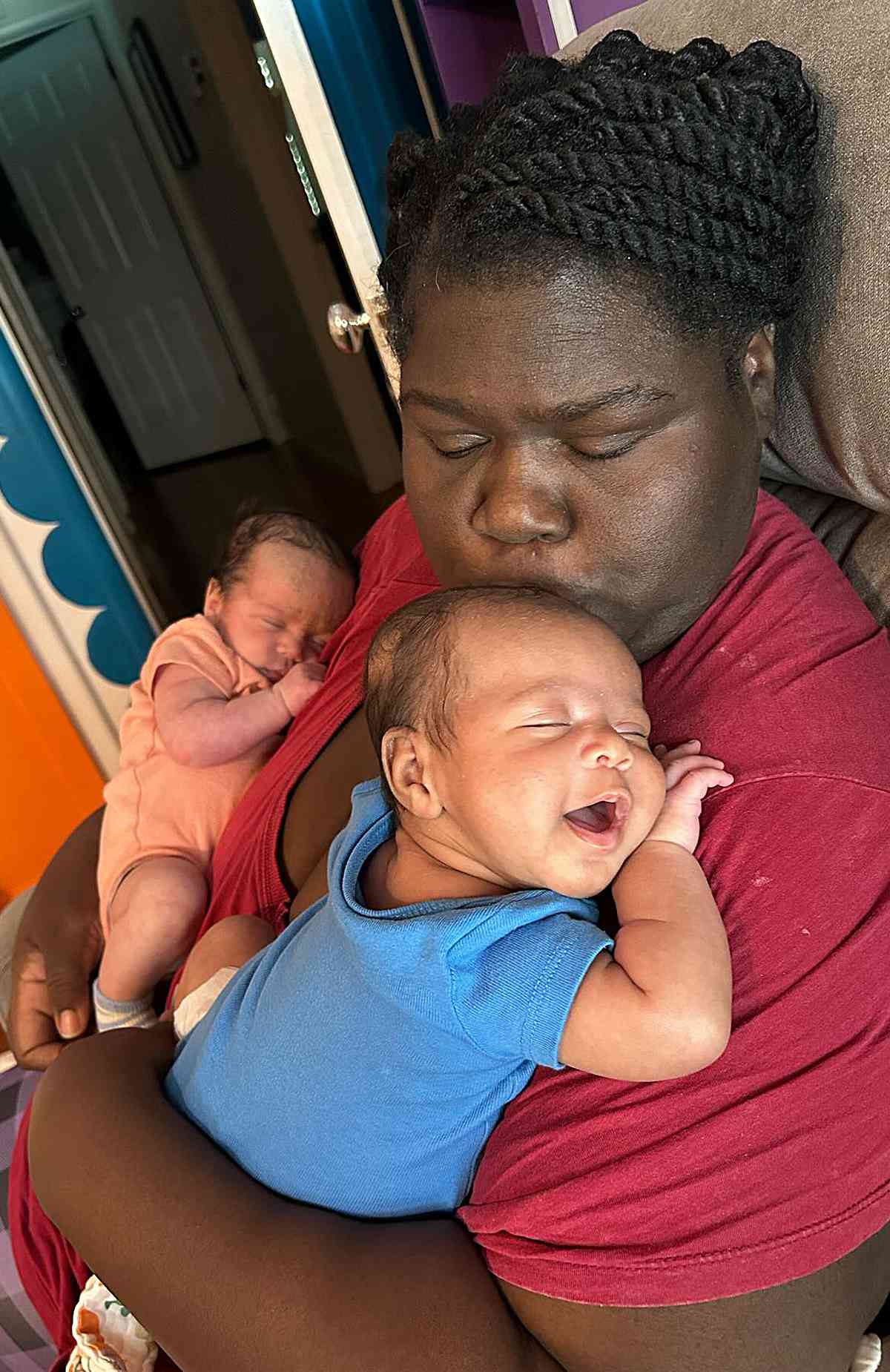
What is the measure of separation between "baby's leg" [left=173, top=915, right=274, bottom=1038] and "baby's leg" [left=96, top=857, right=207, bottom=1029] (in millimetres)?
261

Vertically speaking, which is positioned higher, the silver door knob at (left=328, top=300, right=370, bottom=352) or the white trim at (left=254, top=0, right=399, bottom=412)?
the white trim at (left=254, top=0, right=399, bottom=412)

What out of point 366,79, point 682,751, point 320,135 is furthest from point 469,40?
point 682,751

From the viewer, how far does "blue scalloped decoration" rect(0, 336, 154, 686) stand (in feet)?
10.6

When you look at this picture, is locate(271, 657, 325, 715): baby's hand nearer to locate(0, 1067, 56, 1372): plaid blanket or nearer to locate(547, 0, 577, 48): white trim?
locate(0, 1067, 56, 1372): plaid blanket

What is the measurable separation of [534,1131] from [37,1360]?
121 centimetres

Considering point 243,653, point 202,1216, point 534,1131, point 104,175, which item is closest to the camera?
point 534,1131

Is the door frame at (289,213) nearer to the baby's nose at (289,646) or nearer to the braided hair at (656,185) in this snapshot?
the baby's nose at (289,646)

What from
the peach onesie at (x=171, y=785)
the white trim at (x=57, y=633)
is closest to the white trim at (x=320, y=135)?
the peach onesie at (x=171, y=785)

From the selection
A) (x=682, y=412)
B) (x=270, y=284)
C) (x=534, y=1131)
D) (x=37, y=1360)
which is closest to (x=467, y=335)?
(x=682, y=412)

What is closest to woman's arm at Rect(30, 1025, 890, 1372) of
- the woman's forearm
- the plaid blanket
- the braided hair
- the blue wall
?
the woman's forearm

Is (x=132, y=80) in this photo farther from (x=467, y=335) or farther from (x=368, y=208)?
(x=467, y=335)

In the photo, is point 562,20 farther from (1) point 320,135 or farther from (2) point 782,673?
(2) point 782,673

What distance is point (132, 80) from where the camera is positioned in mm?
2965

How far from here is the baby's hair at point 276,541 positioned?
6.80 feet
